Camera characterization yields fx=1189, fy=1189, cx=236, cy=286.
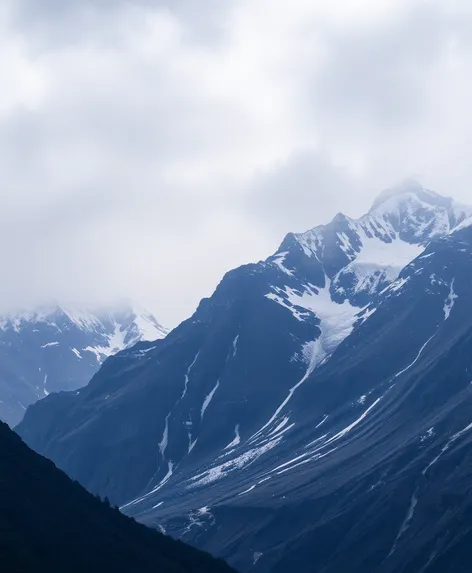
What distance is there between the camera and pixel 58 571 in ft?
646

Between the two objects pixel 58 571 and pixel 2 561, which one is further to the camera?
pixel 58 571

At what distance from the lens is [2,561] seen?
184375 millimetres

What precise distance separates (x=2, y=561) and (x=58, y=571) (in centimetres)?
1505
